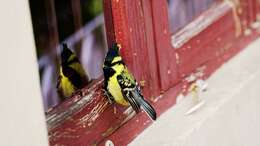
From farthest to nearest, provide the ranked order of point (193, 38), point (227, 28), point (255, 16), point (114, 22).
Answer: point (255, 16) → point (227, 28) → point (193, 38) → point (114, 22)

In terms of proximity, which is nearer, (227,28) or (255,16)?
(227,28)

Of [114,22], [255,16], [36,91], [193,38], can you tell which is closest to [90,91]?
[114,22]

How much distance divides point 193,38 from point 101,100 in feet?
1.25

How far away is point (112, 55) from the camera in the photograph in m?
1.28

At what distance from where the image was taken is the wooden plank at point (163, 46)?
4.79 ft

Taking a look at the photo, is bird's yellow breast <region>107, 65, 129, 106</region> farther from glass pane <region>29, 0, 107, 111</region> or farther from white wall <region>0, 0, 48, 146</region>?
white wall <region>0, 0, 48, 146</region>

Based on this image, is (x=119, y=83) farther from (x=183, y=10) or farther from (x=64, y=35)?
(x=183, y=10)

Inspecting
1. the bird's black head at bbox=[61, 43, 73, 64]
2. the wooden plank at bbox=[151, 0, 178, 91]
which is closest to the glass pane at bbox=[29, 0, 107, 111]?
the bird's black head at bbox=[61, 43, 73, 64]

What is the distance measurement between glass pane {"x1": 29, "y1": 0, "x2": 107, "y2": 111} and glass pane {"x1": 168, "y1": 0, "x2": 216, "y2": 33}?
0.76 feet

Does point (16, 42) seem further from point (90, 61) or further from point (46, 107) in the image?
point (90, 61)

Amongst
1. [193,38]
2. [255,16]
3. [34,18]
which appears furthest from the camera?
[255,16]

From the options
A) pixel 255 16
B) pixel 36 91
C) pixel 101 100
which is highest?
pixel 36 91

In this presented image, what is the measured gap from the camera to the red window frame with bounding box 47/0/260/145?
1243 millimetres

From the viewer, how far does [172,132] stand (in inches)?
54.7
